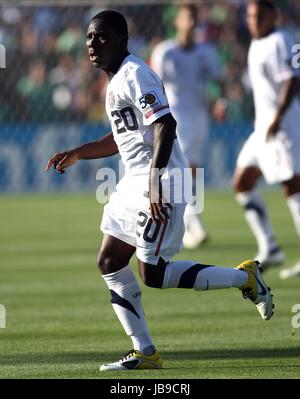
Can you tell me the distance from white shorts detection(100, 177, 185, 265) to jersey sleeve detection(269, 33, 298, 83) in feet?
16.9

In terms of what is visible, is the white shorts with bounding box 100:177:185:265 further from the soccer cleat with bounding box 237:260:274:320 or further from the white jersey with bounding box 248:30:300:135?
the white jersey with bounding box 248:30:300:135

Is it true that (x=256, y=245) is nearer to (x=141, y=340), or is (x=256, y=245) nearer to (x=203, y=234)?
(x=203, y=234)

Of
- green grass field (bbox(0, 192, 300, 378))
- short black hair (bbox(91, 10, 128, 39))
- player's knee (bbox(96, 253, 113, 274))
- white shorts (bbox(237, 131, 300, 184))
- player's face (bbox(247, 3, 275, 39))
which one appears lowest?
green grass field (bbox(0, 192, 300, 378))

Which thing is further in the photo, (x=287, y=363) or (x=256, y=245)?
(x=256, y=245)

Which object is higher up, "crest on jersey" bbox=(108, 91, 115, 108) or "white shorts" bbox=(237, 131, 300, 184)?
"crest on jersey" bbox=(108, 91, 115, 108)

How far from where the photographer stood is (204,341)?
8266 millimetres

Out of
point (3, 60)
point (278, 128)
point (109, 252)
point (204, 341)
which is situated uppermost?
point (3, 60)

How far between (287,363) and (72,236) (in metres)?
9.20

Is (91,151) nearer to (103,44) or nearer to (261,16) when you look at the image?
(103,44)

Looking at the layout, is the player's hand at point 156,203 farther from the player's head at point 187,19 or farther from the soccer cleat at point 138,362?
the player's head at point 187,19

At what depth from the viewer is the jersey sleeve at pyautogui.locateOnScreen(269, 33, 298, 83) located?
1217 centimetres

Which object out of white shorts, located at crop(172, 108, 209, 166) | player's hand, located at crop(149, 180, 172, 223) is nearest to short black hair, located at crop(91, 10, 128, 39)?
player's hand, located at crop(149, 180, 172, 223)

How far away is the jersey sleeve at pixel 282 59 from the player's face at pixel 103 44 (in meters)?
5.20

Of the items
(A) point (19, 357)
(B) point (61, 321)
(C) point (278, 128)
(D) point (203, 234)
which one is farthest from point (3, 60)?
(A) point (19, 357)
